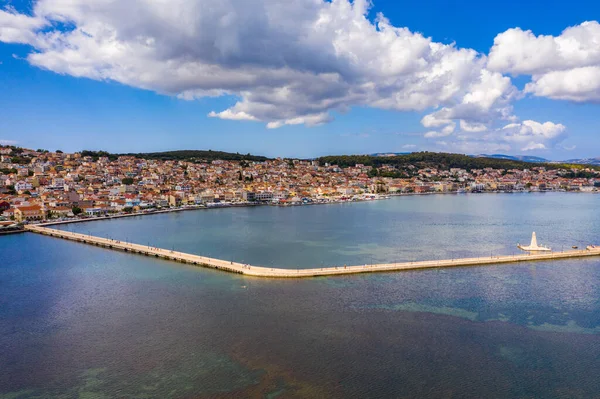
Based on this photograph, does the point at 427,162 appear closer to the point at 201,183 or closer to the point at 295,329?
the point at 201,183

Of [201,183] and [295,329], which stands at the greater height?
[201,183]

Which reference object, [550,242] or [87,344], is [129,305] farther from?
[550,242]

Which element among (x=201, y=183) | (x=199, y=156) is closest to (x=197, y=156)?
(x=199, y=156)

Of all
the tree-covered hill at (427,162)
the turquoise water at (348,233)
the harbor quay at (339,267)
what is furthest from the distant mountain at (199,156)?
the harbor quay at (339,267)

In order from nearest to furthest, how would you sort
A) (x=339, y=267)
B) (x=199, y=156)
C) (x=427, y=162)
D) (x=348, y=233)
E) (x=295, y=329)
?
(x=295, y=329)
(x=339, y=267)
(x=348, y=233)
(x=199, y=156)
(x=427, y=162)

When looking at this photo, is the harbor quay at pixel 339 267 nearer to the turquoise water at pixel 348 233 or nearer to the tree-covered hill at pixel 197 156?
the turquoise water at pixel 348 233

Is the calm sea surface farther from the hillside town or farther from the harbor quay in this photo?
the hillside town
